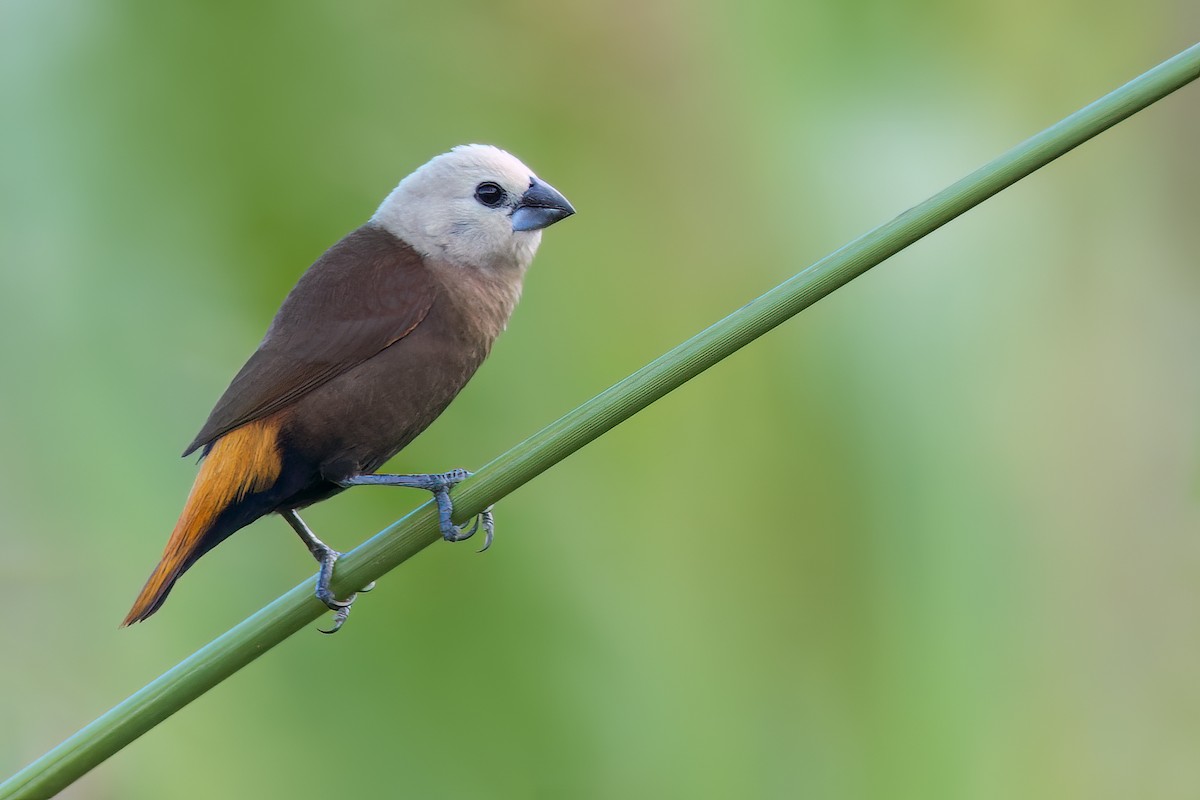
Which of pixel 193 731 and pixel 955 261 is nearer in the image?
pixel 193 731

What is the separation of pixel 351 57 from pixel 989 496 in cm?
148

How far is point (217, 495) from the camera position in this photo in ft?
5.47

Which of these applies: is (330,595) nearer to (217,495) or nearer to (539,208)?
(217,495)

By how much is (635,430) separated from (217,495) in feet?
2.75

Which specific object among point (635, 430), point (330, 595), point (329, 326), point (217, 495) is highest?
point (329, 326)

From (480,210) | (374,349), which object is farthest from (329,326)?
(480,210)

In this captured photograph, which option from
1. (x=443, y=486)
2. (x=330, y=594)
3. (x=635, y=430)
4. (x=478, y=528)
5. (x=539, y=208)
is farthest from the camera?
(x=635, y=430)

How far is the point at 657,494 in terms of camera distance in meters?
2.22

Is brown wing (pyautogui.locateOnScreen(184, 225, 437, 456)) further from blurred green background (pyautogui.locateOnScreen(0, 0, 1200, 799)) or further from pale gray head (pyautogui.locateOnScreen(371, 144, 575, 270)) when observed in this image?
blurred green background (pyautogui.locateOnScreen(0, 0, 1200, 799))

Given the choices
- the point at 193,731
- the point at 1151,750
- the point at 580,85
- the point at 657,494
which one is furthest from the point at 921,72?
the point at 193,731

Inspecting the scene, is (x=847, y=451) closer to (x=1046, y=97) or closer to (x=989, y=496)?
(x=989, y=496)

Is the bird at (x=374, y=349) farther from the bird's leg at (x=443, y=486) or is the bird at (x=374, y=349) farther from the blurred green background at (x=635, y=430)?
the blurred green background at (x=635, y=430)

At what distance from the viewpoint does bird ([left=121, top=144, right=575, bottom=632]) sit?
174 cm

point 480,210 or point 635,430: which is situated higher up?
point 480,210
